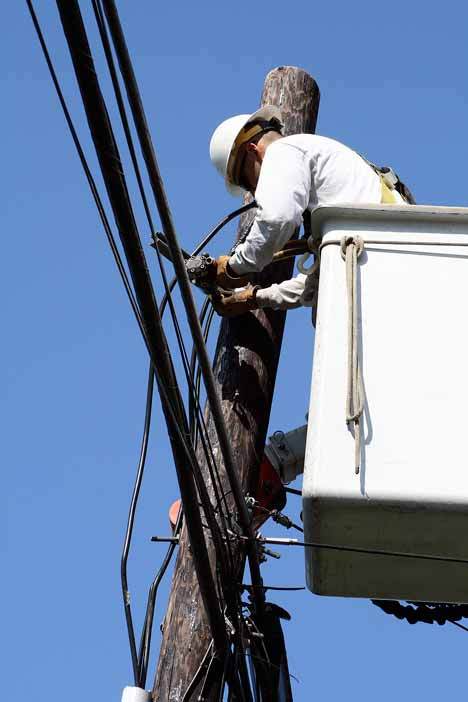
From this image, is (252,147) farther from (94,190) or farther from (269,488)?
(94,190)

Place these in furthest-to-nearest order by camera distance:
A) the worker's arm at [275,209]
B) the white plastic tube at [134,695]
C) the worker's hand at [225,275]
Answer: the worker's hand at [225,275], the worker's arm at [275,209], the white plastic tube at [134,695]

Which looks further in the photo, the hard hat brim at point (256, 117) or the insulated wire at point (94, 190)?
the hard hat brim at point (256, 117)

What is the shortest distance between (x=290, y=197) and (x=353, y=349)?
121cm

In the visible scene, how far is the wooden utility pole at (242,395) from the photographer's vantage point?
14.4 ft

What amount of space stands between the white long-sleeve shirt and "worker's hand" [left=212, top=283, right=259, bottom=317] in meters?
0.04

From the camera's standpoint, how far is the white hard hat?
18.3 ft

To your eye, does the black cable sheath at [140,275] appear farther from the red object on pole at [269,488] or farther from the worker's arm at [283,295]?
the worker's arm at [283,295]

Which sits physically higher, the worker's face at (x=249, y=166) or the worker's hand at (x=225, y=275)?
the worker's face at (x=249, y=166)

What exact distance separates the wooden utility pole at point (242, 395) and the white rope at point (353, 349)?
0.90 meters

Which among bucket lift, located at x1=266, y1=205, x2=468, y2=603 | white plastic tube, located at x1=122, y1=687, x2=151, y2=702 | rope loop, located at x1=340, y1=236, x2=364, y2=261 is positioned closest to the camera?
bucket lift, located at x1=266, y1=205, x2=468, y2=603

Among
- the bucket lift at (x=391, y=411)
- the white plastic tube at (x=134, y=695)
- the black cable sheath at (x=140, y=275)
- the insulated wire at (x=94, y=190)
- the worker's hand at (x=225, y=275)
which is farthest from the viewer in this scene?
the worker's hand at (x=225, y=275)

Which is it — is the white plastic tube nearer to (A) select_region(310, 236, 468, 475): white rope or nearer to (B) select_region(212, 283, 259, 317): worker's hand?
(A) select_region(310, 236, 468, 475): white rope

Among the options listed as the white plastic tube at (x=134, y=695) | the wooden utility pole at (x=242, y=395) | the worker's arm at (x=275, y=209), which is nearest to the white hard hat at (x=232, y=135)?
the wooden utility pole at (x=242, y=395)

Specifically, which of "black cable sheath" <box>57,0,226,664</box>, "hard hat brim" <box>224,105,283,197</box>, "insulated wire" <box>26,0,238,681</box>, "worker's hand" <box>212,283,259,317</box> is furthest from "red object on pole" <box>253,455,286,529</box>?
"insulated wire" <box>26,0,238,681</box>
